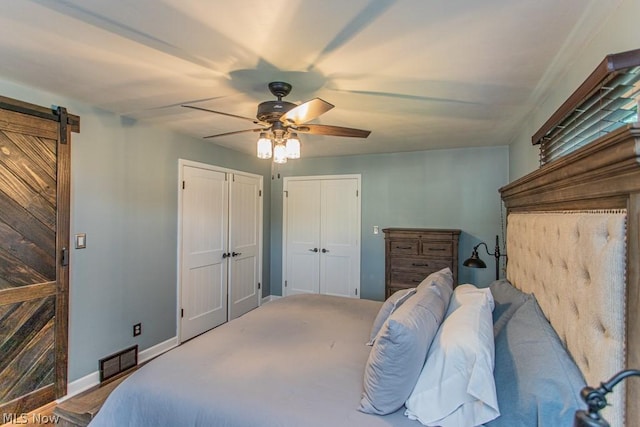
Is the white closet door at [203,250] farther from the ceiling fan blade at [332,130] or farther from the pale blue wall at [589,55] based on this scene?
the pale blue wall at [589,55]

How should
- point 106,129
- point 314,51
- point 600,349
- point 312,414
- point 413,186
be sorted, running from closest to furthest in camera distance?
point 600,349 → point 312,414 → point 314,51 → point 106,129 → point 413,186

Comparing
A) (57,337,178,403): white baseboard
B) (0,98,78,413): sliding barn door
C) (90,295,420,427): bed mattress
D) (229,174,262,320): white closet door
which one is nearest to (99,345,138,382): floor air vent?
(57,337,178,403): white baseboard

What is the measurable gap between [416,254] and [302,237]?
1810 mm

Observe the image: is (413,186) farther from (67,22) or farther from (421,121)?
(67,22)

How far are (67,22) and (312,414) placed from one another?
2.02m

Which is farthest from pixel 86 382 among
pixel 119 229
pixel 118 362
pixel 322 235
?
pixel 322 235

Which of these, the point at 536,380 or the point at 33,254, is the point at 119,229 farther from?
the point at 536,380

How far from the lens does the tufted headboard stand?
2.91 feet

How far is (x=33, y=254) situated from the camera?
2.31 meters

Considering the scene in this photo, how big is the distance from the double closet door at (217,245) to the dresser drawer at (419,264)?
2.04m

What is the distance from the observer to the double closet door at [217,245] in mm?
3559

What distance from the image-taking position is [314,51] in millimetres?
1677

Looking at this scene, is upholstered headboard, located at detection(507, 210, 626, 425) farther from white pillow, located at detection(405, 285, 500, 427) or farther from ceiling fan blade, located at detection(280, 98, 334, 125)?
ceiling fan blade, located at detection(280, 98, 334, 125)

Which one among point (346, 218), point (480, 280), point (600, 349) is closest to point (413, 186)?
point (346, 218)
